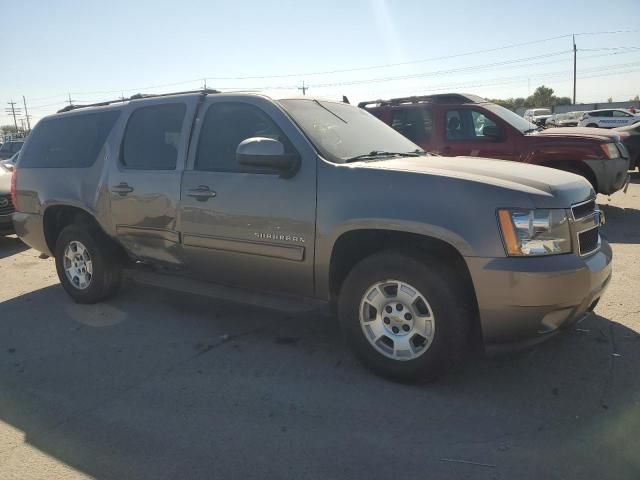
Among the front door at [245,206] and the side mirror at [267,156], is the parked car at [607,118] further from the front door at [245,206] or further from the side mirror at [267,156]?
the side mirror at [267,156]

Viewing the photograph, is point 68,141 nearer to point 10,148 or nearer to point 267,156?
point 267,156

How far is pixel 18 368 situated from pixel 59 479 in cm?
165

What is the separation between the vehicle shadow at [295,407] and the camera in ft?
8.74

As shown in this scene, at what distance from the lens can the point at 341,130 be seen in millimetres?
4074

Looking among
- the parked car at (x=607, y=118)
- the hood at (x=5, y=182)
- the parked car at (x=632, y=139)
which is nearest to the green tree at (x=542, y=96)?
the parked car at (x=607, y=118)

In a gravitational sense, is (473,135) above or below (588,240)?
above

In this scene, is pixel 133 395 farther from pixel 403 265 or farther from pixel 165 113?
pixel 165 113

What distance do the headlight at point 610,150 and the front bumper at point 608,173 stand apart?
0.08 metres

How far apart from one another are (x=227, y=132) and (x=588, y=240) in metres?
2.70

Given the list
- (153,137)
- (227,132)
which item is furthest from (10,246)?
(227,132)

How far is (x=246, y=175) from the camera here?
152 inches

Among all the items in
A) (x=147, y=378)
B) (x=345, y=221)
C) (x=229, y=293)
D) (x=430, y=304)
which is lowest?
(x=147, y=378)

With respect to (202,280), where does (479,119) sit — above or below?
above

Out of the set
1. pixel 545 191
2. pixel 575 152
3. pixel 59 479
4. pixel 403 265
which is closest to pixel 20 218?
pixel 59 479
